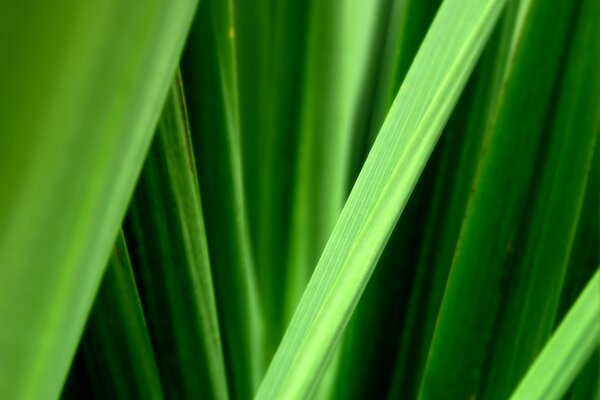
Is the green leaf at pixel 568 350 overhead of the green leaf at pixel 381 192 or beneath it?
beneath

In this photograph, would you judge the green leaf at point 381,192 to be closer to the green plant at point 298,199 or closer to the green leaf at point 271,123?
the green plant at point 298,199

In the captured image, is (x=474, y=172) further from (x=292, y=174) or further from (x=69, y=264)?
(x=69, y=264)

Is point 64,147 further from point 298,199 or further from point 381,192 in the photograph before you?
point 298,199

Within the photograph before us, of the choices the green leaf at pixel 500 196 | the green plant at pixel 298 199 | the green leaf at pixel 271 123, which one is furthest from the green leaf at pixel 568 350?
the green leaf at pixel 271 123

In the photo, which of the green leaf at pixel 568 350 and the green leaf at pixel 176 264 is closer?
the green leaf at pixel 568 350

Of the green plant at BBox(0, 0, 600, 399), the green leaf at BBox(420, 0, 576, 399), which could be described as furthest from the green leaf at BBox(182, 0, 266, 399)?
the green leaf at BBox(420, 0, 576, 399)

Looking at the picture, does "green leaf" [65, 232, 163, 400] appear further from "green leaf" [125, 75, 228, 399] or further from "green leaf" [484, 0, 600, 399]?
"green leaf" [484, 0, 600, 399]

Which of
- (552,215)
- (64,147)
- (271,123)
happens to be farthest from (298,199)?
(64,147)
